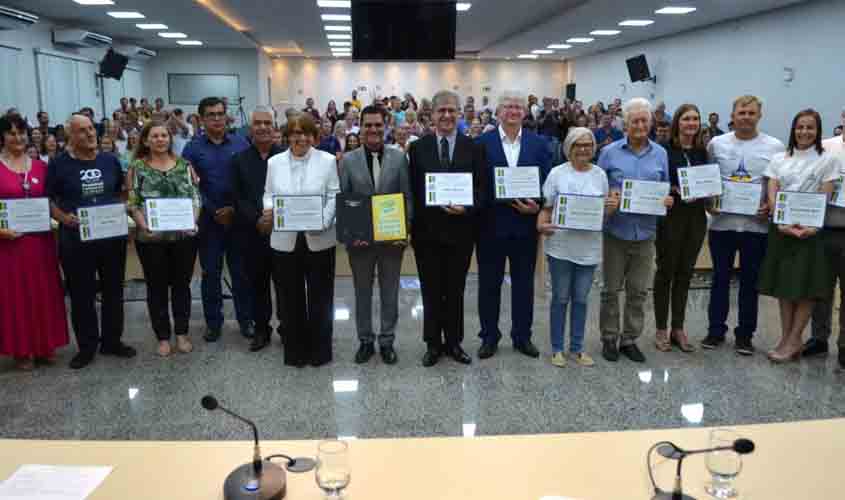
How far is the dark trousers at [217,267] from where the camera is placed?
4.61 m

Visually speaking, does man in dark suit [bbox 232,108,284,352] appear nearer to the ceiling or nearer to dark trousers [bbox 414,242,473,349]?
dark trousers [bbox 414,242,473,349]

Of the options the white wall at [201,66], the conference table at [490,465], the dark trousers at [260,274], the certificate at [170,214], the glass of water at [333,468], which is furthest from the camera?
the white wall at [201,66]

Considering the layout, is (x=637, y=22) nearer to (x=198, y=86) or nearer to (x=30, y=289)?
(x=198, y=86)

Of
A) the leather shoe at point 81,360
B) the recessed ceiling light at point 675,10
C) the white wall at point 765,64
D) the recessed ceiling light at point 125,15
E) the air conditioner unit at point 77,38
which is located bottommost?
the leather shoe at point 81,360

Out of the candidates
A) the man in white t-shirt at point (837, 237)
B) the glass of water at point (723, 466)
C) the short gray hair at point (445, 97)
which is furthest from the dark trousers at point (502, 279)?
the glass of water at point (723, 466)

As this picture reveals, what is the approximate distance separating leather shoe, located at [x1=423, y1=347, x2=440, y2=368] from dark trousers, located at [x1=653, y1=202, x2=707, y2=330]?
63.2 inches

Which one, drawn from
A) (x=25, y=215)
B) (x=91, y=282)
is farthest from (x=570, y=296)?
→ (x=25, y=215)

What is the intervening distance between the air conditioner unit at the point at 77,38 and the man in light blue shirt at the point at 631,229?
1439 centimetres

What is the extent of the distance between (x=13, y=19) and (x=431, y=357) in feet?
35.8

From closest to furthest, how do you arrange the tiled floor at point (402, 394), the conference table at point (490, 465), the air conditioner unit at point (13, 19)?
the conference table at point (490, 465), the tiled floor at point (402, 394), the air conditioner unit at point (13, 19)

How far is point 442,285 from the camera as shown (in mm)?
4180

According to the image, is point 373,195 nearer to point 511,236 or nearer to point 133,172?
point 511,236

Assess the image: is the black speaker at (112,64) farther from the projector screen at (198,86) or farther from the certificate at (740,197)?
the certificate at (740,197)

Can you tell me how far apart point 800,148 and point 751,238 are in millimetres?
655
